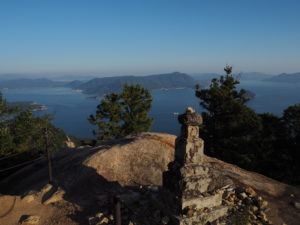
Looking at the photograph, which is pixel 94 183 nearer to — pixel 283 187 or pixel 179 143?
pixel 179 143

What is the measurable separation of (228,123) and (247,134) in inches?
109

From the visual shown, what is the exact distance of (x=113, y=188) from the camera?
39.0 ft

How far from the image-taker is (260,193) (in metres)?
12.1

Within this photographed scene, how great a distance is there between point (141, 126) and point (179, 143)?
1033 inches

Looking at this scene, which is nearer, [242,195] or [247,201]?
[247,201]

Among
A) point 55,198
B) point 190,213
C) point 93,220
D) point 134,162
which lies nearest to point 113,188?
point 134,162

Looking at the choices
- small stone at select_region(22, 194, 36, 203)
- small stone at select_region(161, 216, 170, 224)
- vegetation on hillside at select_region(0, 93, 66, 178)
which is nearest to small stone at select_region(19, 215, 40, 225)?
small stone at select_region(22, 194, 36, 203)

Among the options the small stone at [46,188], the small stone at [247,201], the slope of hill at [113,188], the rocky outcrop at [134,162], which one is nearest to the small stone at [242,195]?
the small stone at [247,201]

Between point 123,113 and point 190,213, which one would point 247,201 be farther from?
point 123,113

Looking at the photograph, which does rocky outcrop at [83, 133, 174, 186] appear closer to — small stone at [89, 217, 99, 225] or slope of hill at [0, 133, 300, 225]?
slope of hill at [0, 133, 300, 225]

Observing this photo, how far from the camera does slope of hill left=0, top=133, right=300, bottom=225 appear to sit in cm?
961

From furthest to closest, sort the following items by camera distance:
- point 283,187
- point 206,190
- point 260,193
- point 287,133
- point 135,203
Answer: point 287,133 → point 283,187 → point 260,193 → point 135,203 → point 206,190

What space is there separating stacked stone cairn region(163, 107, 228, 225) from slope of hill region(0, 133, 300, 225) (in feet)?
3.25

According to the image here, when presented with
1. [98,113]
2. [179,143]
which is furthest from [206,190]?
[98,113]
